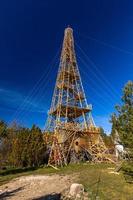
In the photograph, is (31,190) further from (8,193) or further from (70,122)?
(70,122)

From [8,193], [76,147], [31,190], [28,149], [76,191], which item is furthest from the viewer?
[76,147]

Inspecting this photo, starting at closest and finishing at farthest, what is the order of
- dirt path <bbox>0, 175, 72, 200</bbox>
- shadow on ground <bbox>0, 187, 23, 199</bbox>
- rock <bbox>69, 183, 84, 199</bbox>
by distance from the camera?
rock <bbox>69, 183, 84, 199</bbox>, dirt path <bbox>0, 175, 72, 200</bbox>, shadow on ground <bbox>0, 187, 23, 199</bbox>

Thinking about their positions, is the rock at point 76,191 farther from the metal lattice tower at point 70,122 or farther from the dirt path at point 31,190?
the metal lattice tower at point 70,122

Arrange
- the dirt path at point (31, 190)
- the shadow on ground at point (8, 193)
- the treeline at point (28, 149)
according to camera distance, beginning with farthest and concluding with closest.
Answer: the treeline at point (28, 149) < the shadow on ground at point (8, 193) < the dirt path at point (31, 190)

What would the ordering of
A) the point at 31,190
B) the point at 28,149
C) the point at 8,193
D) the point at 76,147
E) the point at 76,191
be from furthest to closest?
the point at 76,147 → the point at 28,149 → the point at 31,190 → the point at 8,193 → the point at 76,191

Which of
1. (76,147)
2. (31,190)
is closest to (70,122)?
(76,147)

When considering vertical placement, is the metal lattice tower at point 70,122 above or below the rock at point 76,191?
above

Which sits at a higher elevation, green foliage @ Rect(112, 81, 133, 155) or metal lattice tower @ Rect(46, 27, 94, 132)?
metal lattice tower @ Rect(46, 27, 94, 132)

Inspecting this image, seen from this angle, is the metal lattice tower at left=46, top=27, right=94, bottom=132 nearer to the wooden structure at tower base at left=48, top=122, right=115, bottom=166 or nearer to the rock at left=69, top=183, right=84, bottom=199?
the wooden structure at tower base at left=48, top=122, right=115, bottom=166

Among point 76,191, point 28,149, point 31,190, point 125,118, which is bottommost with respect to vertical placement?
point 76,191

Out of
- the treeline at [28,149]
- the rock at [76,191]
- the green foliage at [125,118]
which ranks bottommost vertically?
the rock at [76,191]

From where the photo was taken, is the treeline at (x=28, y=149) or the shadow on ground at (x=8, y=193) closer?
the shadow on ground at (x=8, y=193)

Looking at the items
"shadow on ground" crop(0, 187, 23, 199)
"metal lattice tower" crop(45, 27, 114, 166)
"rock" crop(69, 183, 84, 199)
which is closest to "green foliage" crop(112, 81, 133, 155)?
"rock" crop(69, 183, 84, 199)

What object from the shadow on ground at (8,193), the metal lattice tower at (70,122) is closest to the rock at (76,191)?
the shadow on ground at (8,193)
